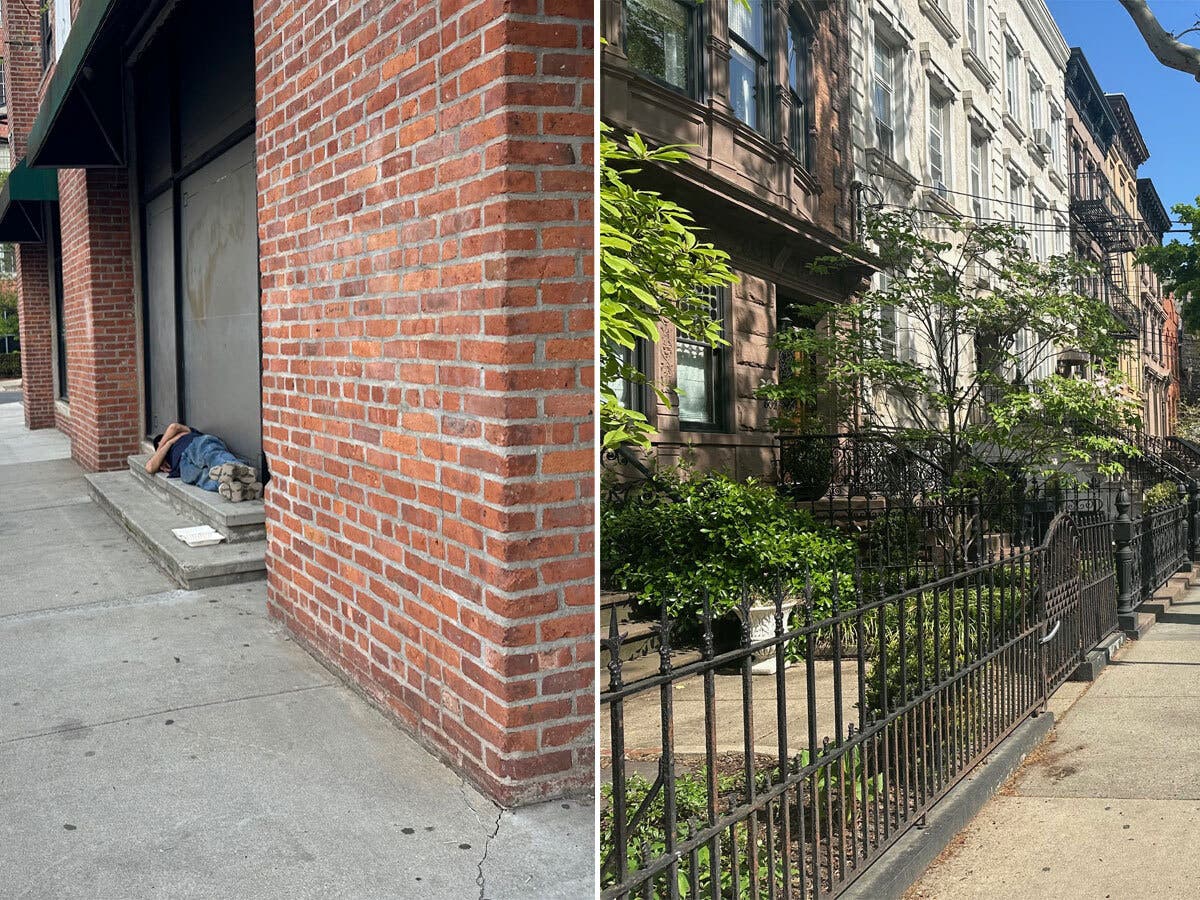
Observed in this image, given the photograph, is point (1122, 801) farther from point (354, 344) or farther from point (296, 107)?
point (296, 107)

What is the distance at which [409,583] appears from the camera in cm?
450

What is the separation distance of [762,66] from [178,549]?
6409mm

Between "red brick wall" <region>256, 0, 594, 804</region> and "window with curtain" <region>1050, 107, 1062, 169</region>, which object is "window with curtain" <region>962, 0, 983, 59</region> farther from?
"red brick wall" <region>256, 0, 594, 804</region>

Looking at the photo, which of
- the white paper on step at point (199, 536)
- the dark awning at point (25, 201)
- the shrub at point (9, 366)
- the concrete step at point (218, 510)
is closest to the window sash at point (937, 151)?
the concrete step at point (218, 510)

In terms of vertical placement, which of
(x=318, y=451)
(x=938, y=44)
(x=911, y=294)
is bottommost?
(x=318, y=451)

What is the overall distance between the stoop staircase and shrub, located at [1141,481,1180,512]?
18.8 feet

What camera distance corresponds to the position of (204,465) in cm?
923

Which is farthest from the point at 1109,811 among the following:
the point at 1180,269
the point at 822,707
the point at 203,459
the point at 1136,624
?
the point at 203,459

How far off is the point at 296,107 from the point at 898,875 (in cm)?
420

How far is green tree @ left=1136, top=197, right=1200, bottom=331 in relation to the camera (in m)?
2.25

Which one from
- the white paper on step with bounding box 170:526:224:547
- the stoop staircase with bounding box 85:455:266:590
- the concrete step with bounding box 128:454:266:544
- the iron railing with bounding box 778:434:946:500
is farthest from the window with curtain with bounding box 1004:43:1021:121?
the white paper on step with bounding box 170:526:224:547

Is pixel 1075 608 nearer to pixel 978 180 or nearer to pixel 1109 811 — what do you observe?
pixel 1109 811

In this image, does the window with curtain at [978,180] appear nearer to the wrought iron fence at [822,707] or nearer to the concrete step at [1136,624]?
the wrought iron fence at [822,707]

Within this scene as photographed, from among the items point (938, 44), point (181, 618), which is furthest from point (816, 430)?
point (181, 618)
